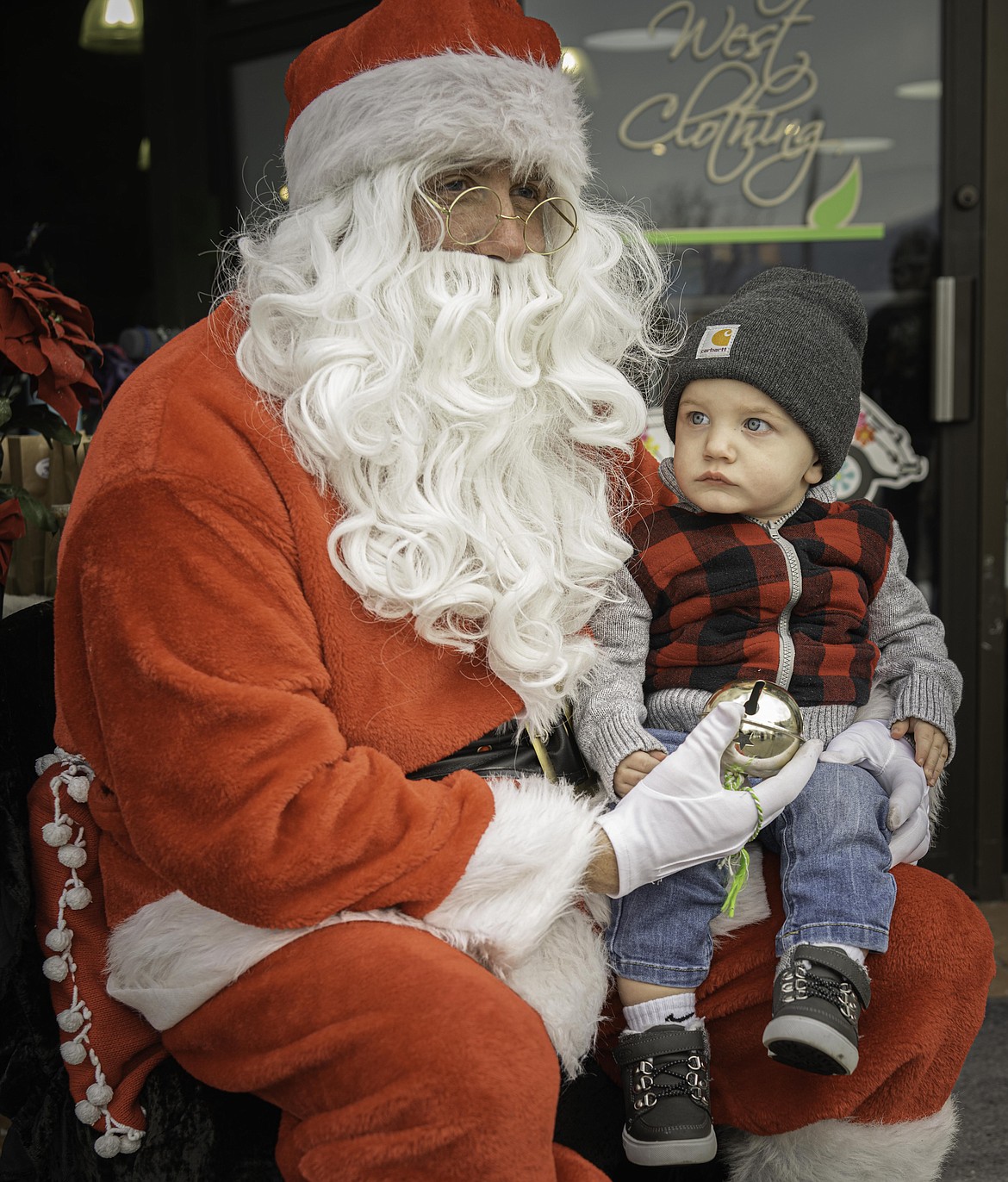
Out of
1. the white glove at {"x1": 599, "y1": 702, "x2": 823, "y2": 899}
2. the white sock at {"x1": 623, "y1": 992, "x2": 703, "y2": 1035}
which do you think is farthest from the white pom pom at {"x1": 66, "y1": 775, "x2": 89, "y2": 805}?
the white sock at {"x1": 623, "y1": 992, "x2": 703, "y2": 1035}

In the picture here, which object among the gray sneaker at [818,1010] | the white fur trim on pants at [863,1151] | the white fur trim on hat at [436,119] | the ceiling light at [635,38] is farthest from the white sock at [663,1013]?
the ceiling light at [635,38]

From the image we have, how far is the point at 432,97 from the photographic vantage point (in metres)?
1.93

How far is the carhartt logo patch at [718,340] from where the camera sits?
6.91ft

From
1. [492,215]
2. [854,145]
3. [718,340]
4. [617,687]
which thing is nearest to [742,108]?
[854,145]

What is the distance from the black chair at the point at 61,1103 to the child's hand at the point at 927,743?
2.71 feet

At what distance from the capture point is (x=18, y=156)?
3844mm

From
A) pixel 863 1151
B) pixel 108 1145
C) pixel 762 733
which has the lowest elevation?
pixel 863 1151

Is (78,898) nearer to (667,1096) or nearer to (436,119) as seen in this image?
(667,1096)

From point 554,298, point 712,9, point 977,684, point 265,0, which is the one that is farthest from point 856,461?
point 265,0

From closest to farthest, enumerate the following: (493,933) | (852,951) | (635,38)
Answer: (493,933) < (852,951) < (635,38)

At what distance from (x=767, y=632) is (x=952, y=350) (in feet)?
6.43

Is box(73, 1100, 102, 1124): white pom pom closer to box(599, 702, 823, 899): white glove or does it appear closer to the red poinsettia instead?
box(599, 702, 823, 899): white glove

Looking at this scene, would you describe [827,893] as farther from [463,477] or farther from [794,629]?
[463,477]

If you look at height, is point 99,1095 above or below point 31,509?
below
